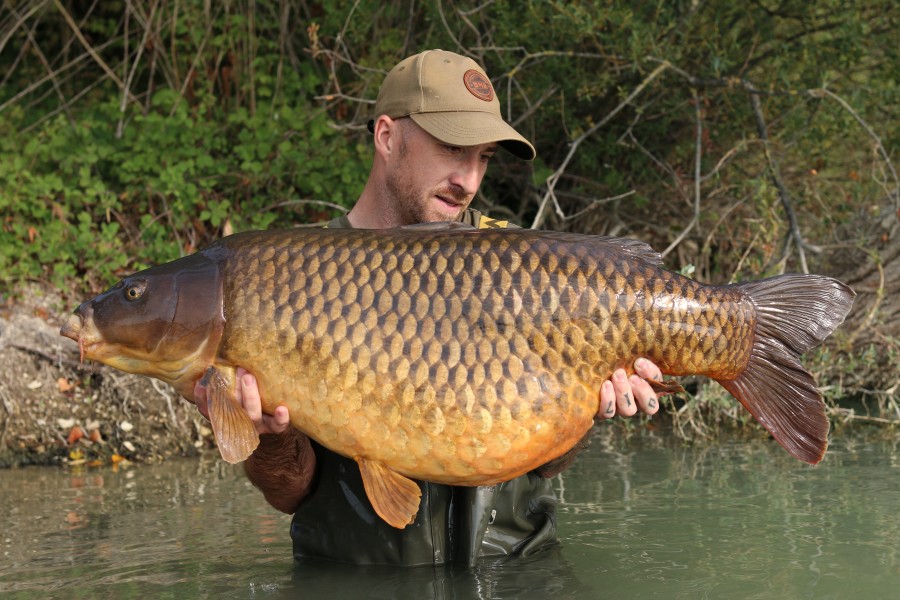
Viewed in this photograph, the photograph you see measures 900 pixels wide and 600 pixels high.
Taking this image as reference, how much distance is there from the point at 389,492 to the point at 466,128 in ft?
2.95

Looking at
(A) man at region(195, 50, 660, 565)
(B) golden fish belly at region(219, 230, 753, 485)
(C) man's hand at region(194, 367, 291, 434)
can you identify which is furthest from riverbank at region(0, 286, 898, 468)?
(C) man's hand at region(194, 367, 291, 434)

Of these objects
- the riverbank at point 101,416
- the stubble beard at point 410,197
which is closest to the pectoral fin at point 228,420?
the stubble beard at point 410,197

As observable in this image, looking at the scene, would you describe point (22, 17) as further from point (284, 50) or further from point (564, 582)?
point (564, 582)

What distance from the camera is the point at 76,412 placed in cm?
432

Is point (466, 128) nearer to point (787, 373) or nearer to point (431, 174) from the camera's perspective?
point (431, 174)

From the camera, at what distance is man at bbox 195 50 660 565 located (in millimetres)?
2363

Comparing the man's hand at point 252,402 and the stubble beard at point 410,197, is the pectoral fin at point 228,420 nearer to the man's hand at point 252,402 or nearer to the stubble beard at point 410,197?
the man's hand at point 252,402

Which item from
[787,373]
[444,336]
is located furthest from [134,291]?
[787,373]

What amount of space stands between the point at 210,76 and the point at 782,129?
3.05 metres

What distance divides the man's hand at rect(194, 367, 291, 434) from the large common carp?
2 centimetres

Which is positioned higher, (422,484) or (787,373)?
(787,373)

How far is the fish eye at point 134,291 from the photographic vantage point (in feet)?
6.71

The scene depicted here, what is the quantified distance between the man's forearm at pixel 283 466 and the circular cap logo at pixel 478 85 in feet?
2.90

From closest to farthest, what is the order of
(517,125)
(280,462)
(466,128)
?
(280,462), (466,128), (517,125)
